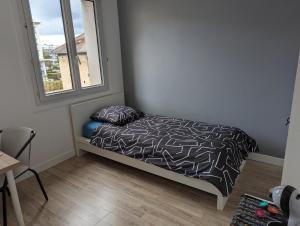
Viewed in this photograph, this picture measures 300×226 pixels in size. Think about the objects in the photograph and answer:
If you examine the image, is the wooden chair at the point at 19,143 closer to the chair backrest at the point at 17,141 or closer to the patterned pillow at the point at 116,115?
the chair backrest at the point at 17,141

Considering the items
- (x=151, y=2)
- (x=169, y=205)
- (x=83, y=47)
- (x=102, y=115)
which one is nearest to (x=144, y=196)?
(x=169, y=205)

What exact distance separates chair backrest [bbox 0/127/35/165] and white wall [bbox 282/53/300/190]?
76.3 inches

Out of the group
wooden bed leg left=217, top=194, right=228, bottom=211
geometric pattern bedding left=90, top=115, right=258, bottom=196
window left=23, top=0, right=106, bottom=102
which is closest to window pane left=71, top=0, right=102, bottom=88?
window left=23, top=0, right=106, bottom=102

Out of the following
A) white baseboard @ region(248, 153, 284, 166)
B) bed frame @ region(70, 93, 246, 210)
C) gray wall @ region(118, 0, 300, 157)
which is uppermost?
gray wall @ region(118, 0, 300, 157)

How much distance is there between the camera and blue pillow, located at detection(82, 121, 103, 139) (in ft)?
9.39

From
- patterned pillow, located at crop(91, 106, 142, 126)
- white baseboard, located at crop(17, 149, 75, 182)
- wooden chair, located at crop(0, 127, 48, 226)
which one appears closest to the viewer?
wooden chair, located at crop(0, 127, 48, 226)

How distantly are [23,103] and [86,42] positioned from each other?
4.12 feet

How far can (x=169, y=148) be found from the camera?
2.18 metres

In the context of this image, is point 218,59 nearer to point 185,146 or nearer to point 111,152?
point 185,146

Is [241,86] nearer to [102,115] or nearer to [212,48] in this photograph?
[212,48]

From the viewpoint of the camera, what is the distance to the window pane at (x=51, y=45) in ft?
8.11

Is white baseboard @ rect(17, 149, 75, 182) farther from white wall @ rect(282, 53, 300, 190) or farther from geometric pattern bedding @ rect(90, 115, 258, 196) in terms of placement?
white wall @ rect(282, 53, 300, 190)

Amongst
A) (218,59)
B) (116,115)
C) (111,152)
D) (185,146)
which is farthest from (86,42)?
(185,146)

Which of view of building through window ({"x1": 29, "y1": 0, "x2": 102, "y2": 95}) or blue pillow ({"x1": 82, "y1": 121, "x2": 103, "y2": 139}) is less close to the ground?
view of building through window ({"x1": 29, "y1": 0, "x2": 102, "y2": 95})
